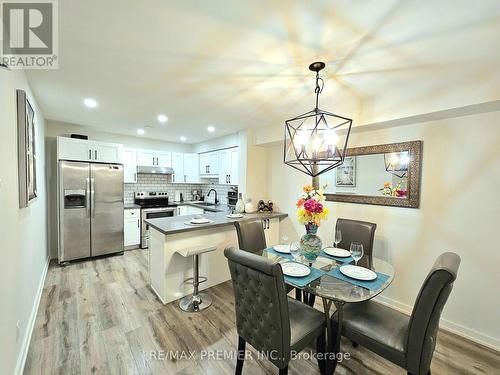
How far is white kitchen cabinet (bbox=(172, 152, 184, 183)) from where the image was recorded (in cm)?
539

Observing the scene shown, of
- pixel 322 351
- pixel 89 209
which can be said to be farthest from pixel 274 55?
pixel 89 209

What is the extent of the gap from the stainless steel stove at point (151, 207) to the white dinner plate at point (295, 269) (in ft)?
12.2

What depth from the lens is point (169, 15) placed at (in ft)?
4.34

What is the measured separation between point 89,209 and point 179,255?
92.4 inches

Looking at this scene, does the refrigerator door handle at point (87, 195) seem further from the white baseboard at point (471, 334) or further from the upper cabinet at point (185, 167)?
the white baseboard at point (471, 334)

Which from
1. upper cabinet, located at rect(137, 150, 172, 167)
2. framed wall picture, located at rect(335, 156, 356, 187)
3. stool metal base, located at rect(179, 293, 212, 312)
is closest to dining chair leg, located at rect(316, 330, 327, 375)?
stool metal base, located at rect(179, 293, 212, 312)

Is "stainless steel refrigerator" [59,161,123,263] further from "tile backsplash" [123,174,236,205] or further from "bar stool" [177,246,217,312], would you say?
"bar stool" [177,246,217,312]

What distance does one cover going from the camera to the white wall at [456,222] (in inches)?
80.2

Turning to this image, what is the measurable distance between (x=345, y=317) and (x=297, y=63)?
6.80ft

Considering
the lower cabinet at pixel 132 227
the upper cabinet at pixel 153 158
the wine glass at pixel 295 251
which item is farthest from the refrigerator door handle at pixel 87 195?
the wine glass at pixel 295 251

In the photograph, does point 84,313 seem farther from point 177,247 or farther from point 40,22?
point 40,22

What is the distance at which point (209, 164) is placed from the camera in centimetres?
521

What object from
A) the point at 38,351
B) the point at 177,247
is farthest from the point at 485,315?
the point at 38,351

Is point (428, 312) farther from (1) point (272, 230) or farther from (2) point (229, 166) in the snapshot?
(2) point (229, 166)
